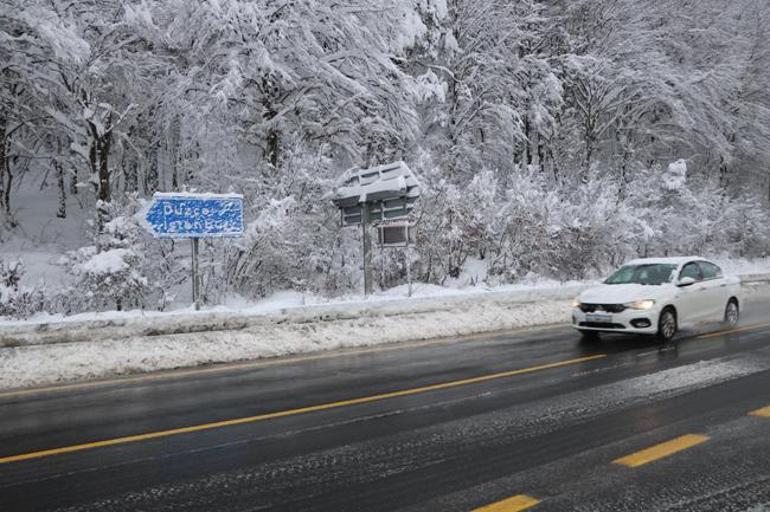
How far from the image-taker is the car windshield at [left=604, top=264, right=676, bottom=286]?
12961 millimetres

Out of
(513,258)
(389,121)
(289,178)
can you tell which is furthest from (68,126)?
(513,258)

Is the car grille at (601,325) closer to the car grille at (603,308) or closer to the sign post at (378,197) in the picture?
the car grille at (603,308)

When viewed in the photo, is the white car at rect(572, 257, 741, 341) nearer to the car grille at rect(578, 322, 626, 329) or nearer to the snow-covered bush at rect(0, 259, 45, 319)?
the car grille at rect(578, 322, 626, 329)

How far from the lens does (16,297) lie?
11562mm

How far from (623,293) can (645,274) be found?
141 cm

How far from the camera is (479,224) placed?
1948 centimetres

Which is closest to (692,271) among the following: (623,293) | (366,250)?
(623,293)

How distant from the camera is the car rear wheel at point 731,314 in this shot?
1399 cm

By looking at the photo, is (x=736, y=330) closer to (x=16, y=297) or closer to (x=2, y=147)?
(x=16, y=297)

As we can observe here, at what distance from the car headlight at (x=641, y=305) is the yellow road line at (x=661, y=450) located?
20.4 feet

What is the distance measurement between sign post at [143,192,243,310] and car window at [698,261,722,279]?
941 centimetres

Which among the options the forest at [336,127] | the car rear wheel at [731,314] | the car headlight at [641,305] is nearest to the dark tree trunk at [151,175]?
the forest at [336,127]

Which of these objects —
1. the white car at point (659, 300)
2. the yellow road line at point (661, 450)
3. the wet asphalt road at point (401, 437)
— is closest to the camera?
the wet asphalt road at point (401, 437)

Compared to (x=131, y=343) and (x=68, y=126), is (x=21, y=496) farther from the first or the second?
(x=68, y=126)
